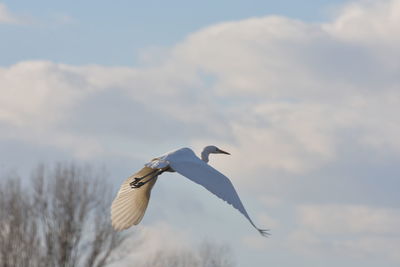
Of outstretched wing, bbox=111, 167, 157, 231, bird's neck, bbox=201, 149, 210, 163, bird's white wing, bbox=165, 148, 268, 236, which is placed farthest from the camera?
outstretched wing, bbox=111, 167, 157, 231

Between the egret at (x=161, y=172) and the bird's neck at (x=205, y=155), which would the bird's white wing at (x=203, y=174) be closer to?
the egret at (x=161, y=172)

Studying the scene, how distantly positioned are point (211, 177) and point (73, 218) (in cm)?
1767

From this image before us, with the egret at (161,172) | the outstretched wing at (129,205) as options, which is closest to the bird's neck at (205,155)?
the egret at (161,172)

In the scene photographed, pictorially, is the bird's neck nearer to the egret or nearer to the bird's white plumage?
the egret

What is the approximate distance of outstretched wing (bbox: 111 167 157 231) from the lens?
17.0 metres

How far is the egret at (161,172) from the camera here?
578 inches

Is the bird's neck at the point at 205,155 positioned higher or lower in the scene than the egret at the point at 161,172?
higher

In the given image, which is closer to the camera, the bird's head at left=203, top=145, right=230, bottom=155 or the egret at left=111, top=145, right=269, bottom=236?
the egret at left=111, top=145, right=269, bottom=236

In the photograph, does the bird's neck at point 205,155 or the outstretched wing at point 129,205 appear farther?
the outstretched wing at point 129,205

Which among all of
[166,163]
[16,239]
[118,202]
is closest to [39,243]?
[16,239]

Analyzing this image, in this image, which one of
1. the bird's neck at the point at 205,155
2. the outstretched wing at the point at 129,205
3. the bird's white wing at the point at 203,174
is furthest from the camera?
the outstretched wing at the point at 129,205

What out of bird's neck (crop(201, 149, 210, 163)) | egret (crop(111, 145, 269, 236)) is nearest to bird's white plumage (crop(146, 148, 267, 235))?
egret (crop(111, 145, 269, 236))

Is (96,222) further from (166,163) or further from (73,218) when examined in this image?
(166,163)

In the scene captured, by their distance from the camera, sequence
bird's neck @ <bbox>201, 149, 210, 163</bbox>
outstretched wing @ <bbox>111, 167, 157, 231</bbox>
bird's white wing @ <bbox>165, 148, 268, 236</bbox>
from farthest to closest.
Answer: outstretched wing @ <bbox>111, 167, 157, 231</bbox>
bird's neck @ <bbox>201, 149, 210, 163</bbox>
bird's white wing @ <bbox>165, 148, 268, 236</bbox>
